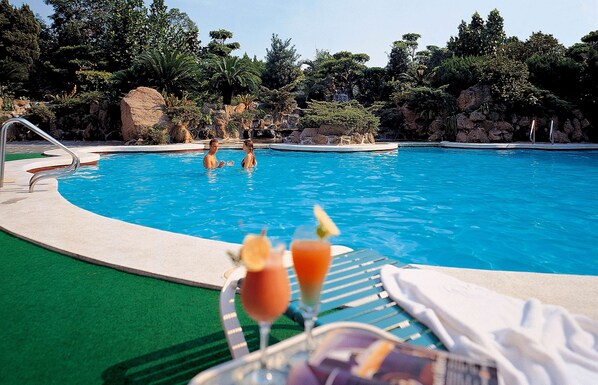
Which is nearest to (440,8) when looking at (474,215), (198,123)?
(474,215)

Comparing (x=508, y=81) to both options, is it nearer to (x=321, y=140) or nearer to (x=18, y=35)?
(x=321, y=140)

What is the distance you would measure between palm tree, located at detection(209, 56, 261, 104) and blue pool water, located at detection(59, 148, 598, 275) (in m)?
11.0

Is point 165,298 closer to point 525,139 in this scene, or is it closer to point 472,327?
point 472,327

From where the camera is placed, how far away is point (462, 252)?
586 centimetres

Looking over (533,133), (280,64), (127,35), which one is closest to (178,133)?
(127,35)

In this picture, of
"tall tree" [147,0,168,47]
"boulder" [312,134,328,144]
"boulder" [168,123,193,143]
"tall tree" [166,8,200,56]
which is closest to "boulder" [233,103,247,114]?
"boulder" [168,123,193,143]

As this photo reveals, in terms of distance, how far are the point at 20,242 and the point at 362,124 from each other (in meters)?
17.2

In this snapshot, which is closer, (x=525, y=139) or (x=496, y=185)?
(x=496, y=185)

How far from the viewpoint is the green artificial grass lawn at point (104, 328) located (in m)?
2.25

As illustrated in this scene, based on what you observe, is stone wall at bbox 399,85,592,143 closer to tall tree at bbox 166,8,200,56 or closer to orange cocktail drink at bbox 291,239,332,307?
tall tree at bbox 166,8,200,56

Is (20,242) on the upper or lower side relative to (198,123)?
lower

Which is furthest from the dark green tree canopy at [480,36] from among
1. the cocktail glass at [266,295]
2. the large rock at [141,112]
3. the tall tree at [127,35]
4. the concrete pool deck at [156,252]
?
the cocktail glass at [266,295]

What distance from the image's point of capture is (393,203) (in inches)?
338

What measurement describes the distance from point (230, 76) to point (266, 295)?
24397mm
